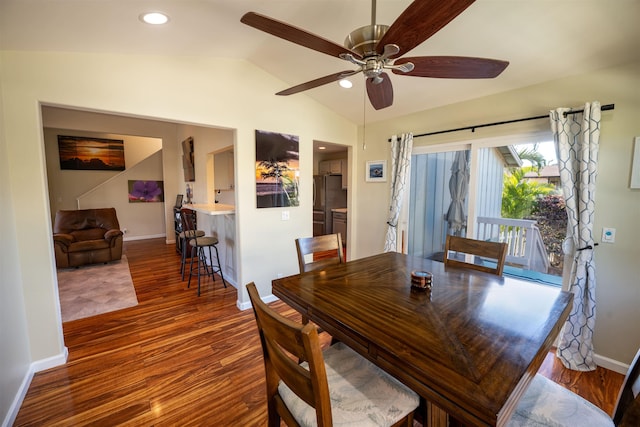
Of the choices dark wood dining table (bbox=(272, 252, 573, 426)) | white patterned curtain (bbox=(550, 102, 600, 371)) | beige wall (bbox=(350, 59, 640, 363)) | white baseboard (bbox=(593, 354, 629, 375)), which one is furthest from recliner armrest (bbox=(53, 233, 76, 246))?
white baseboard (bbox=(593, 354, 629, 375))

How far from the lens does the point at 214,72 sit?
8.89 ft

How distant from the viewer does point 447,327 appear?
1.11 m

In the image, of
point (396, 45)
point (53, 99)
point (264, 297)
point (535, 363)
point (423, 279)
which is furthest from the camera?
point (264, 297)

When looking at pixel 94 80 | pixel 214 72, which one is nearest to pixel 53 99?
pixel 94 80

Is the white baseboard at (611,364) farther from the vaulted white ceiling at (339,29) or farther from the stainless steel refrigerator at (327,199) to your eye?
the stainless steel refrigerator at (327,199)

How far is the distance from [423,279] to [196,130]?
507cm

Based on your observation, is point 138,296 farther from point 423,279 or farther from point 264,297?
point 423,279

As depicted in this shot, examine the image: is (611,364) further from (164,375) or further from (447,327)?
(164,375)

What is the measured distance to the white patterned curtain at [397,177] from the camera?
3287mm

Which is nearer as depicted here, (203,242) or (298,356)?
(298,356)

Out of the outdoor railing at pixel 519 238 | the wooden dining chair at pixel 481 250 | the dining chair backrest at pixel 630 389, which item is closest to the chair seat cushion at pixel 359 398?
the dining chair backrest at pixel 630 389

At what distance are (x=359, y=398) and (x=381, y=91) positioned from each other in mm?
1715

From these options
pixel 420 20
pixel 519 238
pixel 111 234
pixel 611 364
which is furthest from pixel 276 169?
pixel 111 234

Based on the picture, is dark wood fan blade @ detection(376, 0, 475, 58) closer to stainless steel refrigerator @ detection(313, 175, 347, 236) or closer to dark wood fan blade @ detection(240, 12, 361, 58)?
dark wood fan blade @ detection(240, 12, 361, 58)
